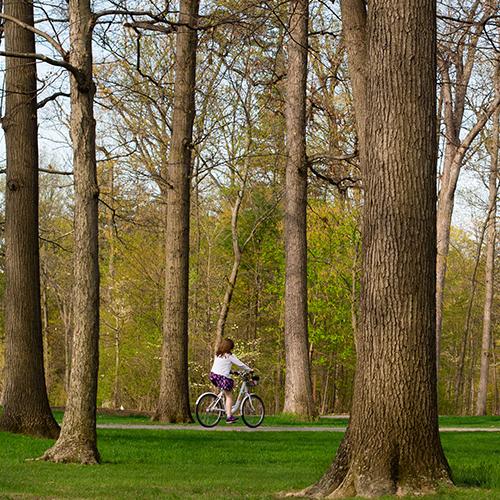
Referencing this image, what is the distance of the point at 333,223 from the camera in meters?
40.2

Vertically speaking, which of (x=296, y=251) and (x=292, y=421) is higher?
(x=296, y=251)

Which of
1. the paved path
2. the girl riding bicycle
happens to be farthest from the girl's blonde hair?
the paved path

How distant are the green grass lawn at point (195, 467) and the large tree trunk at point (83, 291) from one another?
0.45 m

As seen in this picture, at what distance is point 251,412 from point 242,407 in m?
0.20

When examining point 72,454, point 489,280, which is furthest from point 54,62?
point 489,280

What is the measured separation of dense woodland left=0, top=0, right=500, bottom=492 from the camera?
13.0m

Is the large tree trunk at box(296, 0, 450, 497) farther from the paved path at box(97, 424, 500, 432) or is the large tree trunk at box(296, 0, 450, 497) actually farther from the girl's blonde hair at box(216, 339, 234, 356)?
the girl's blonde hair at box(216, 339, 234, 356)

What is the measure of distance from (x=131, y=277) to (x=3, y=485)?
3308cm

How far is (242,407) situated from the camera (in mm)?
20141

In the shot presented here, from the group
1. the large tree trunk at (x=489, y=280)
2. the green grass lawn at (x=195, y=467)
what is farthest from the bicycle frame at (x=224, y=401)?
the large tree trunk at (x=489, y=280)

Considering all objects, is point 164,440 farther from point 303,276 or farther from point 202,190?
point 202,190

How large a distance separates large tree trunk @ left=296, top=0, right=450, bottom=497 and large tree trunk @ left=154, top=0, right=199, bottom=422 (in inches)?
405

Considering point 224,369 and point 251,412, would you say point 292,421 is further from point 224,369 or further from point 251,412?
point 224,369

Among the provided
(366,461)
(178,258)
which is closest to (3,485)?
(366,461)
